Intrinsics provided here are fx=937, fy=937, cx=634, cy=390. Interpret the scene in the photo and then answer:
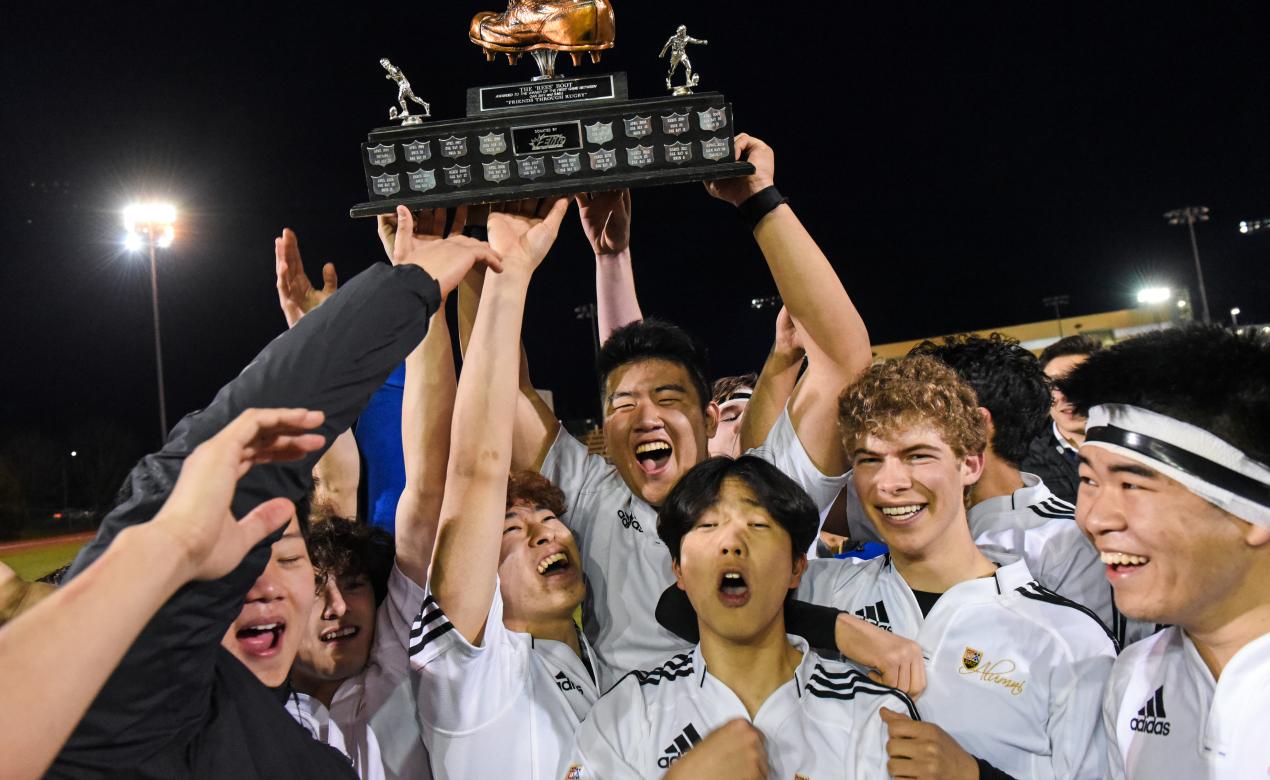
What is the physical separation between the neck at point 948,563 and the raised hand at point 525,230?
1453 mm

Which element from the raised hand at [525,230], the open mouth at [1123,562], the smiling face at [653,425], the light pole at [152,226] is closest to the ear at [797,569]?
the smiling face at [653,425]

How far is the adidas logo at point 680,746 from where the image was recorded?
2.31 metres

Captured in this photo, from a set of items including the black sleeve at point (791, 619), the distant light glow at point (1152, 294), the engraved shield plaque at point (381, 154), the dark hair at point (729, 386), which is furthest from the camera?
the distant light glow at point (1152, 294)

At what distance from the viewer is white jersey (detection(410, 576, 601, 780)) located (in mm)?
2420

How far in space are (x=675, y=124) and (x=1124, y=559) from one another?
1895 mm

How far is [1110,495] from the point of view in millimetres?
2191

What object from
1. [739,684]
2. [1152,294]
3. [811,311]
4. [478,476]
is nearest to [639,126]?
[811,311]

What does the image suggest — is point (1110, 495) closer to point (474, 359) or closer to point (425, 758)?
point (474, 359)

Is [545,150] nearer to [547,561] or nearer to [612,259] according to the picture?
[612,259]

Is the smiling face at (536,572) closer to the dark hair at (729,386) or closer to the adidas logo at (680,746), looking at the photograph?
the adidas logo at (680,746)

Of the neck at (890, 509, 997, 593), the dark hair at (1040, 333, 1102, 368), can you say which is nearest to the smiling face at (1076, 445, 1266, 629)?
the neck at (890, 509, 997, 593)

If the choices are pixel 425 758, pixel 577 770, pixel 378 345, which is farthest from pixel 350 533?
pixel 378 345

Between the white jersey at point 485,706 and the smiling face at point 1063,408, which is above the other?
the smiling face at point 1063,408

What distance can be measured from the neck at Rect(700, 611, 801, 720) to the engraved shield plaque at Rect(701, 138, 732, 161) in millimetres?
1494
